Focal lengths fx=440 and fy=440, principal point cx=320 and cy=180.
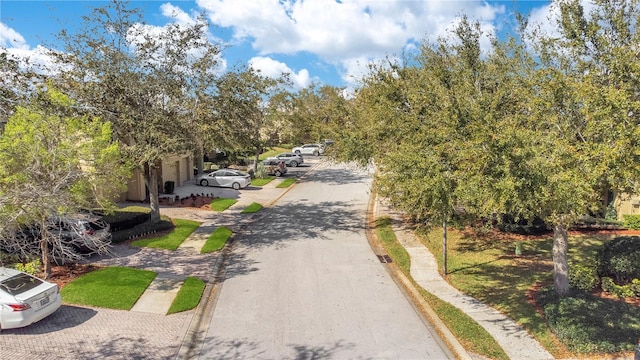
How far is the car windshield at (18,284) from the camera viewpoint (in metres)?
10.3

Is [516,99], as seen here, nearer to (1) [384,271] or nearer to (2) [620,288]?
(2) [620,288]

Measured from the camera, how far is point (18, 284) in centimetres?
1061

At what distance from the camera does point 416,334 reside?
10945 mm

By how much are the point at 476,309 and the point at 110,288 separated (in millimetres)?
10711

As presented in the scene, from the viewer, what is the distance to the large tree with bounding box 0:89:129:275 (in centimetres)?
1082

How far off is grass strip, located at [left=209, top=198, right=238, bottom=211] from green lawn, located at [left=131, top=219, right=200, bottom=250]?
→ 3.77m

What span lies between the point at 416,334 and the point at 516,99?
700cm

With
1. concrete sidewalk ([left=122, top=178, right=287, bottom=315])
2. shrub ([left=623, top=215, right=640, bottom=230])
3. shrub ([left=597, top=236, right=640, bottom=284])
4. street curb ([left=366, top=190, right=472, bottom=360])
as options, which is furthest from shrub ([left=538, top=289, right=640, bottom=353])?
shrub ([left=623, top=215, right=640, bottom=230])

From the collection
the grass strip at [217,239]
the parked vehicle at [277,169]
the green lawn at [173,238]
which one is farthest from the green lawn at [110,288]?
the parked vehicle at [277,169]

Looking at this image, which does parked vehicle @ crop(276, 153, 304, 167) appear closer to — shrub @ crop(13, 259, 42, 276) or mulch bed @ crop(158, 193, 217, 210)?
mulch bed @ crop(158, 193, 217, 210)

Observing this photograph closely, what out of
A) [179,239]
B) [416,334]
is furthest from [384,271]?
[179,239]

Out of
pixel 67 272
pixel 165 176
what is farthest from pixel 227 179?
pixel 67 272

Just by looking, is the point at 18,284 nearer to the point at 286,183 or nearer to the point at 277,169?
the point at 286,183

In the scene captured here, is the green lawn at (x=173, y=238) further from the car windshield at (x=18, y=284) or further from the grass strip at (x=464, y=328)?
the grass strip at (x=464, y=328)
